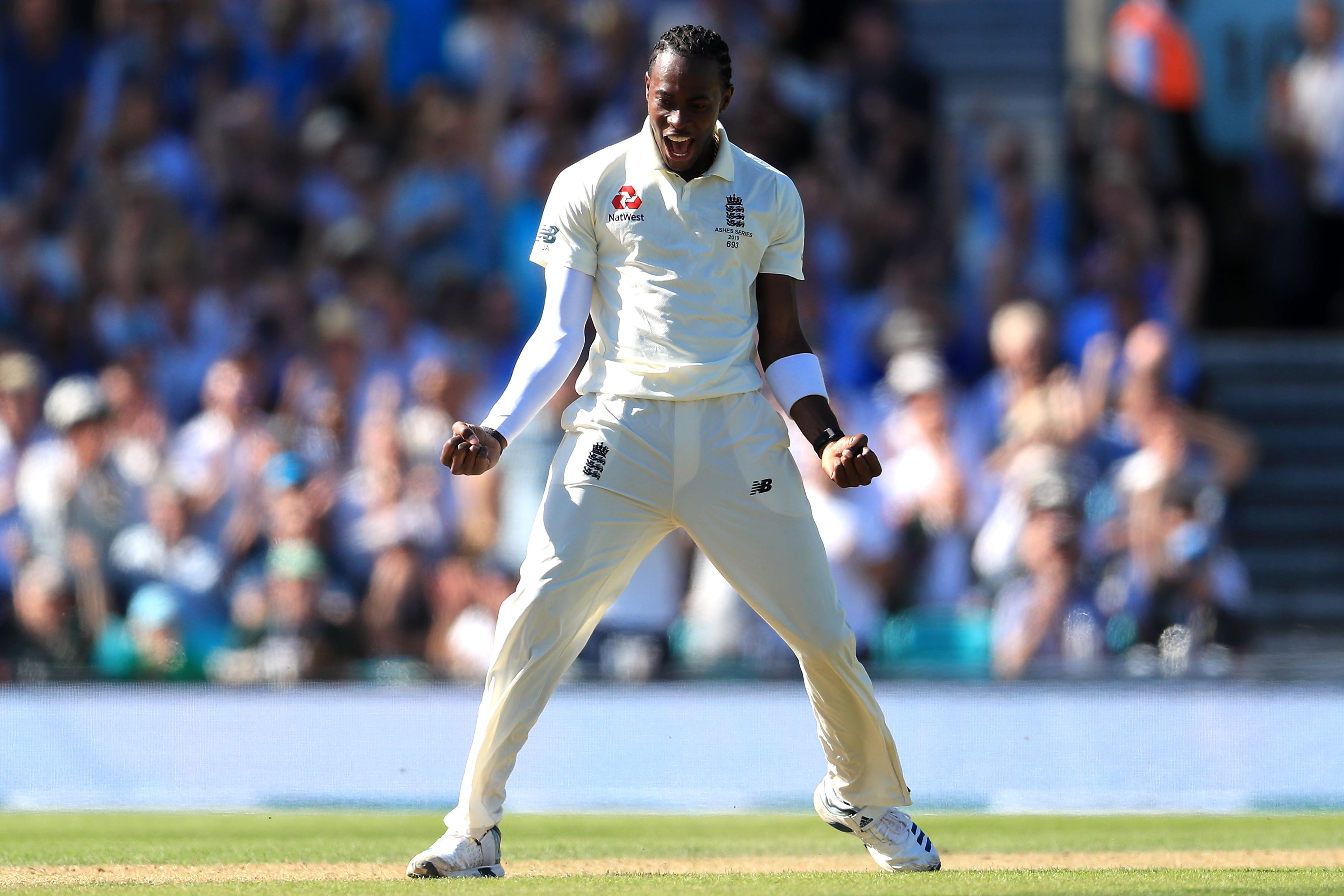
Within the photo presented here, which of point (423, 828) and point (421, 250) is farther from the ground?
point (421, 250)

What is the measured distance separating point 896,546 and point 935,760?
1.30 metres

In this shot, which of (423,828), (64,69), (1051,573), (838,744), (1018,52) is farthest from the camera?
(1018,52)

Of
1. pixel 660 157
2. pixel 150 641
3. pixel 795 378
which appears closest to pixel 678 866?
pixel 795 378

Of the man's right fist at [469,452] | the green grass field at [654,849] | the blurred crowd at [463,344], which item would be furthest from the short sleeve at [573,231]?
the blurred crowd at [463,344]

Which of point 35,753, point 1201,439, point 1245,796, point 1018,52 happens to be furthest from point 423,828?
point 1018,52

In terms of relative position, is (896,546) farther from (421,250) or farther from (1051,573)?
(421,250)

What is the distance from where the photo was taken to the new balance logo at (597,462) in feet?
17.3

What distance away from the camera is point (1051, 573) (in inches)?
365

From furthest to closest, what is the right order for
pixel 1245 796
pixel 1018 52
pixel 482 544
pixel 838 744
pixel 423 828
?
pixel 1018 52 < pixel 482 544 < pixel 1245 796 < pixel 423 828 < pixel 838 744

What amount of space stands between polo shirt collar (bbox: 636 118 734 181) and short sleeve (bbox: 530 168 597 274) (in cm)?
18

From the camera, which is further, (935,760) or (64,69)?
(64,69)

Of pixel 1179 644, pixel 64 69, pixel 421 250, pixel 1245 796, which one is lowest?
pixel 1245 796

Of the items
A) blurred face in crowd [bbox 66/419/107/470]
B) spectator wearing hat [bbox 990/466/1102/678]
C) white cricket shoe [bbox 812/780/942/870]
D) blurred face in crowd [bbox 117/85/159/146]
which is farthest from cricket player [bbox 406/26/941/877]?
blurred face in crowd [bbox 117/85/159/146]

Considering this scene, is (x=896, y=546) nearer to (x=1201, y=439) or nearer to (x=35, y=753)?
(x=1201, y=439)
